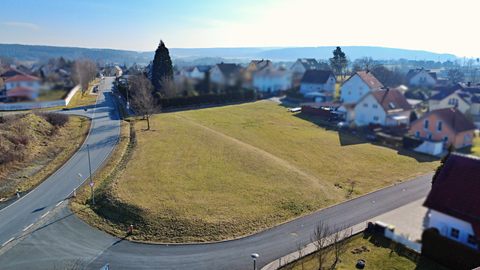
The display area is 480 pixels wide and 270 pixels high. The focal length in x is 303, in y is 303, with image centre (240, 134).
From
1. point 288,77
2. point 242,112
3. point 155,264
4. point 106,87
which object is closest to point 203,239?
point 155,264

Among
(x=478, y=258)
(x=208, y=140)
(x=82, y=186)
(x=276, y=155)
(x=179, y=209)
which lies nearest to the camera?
(x=478, y=258)

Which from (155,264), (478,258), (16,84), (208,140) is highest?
(16,84)

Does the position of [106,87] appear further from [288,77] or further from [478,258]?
[478,258]

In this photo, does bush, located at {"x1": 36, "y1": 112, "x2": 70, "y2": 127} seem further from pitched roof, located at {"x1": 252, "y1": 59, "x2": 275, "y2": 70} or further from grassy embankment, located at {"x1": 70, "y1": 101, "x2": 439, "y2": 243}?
pitched roof, located at {"x1": 252, "y1": 59, "x2": 275, "y2": 70}

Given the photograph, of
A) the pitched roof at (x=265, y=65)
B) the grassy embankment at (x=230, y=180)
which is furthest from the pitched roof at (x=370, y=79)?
the pitched roof at (x=265, y=65)

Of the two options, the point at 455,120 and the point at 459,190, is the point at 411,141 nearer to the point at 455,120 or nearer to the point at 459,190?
the point at 455,120

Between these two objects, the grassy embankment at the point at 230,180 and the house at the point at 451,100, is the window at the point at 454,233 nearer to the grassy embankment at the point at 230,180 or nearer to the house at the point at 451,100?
the house at the point at 451,100
